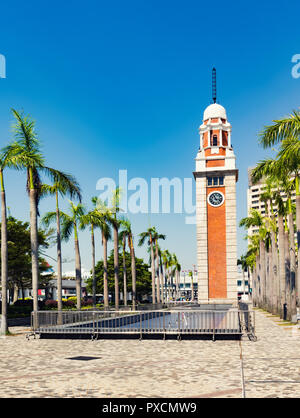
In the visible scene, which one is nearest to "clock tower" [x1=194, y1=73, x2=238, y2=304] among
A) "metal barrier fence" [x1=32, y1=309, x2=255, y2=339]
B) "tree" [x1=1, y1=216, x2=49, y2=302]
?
"tree" [x1=1, y1=216, x2=49, y2=302]

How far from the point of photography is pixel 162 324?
78.7 feet

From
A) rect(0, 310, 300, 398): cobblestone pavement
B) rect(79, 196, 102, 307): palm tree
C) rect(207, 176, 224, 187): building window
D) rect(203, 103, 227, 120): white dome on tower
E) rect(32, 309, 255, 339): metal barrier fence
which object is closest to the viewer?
rect(0, 310, 300, 398): cobblestone pavement

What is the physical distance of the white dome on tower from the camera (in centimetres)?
6731

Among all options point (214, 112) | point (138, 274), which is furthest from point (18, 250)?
point (138, 274)

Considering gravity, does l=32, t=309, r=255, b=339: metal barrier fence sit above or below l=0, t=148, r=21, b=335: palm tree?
below

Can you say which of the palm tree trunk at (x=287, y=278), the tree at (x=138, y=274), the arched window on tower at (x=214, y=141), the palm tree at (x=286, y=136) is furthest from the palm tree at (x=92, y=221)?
the tree at (x=138, y=274)

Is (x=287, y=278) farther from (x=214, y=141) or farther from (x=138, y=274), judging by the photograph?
(x=138, y=274)

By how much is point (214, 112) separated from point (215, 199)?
13842 mm

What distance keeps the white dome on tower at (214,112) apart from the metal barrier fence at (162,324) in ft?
153

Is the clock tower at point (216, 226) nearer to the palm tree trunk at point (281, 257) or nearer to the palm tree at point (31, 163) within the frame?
the palm tree trunk at point (281, 257)

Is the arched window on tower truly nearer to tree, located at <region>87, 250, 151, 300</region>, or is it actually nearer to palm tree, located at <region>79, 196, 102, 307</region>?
palm tree, located at <region>79, 196, 102, 307</region>

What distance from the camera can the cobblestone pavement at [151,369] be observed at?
10.5 m
